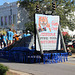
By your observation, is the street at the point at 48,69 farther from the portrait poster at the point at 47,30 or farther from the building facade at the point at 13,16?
the building facade at the point at 13,16

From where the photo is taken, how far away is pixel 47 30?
13.9 m

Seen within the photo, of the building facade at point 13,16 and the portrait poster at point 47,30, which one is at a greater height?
the building facade at point 13,16

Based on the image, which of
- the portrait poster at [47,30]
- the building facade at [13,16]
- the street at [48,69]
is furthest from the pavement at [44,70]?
the building facade at [13,16]

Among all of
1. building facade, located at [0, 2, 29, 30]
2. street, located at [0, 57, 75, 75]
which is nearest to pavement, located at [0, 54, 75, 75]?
street, located at [0, 57, 75, 75]

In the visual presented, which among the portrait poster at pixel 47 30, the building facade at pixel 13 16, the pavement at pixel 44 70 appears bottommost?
the pavement at pixel 44 70

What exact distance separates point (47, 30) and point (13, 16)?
1361 inches

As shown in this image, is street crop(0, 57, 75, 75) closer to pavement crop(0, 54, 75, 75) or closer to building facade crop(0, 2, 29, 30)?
pavement crop(0, 54, 75, 75)

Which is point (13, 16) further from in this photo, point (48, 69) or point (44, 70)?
point (44, 70)

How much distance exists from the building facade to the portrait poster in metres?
31.0

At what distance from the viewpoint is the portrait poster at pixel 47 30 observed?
13.6 meters

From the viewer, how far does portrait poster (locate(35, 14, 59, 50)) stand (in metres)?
13.6

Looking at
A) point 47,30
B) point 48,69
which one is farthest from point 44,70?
point 47,30

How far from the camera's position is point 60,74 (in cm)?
940

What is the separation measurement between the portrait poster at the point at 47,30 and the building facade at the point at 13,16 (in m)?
31.0
